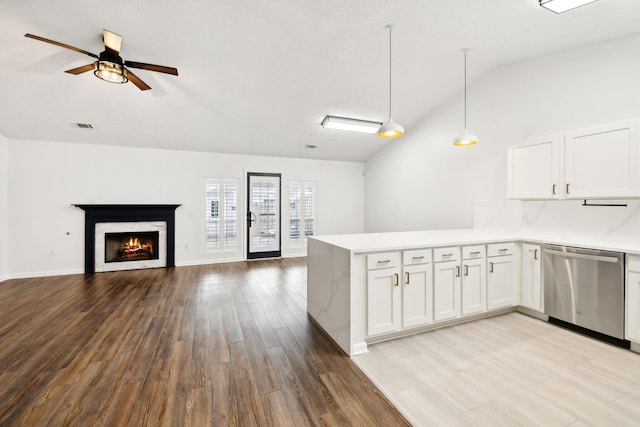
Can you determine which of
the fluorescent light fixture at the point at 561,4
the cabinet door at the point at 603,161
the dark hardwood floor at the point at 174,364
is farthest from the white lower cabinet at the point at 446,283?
the fluorescent light fixture at the point at 561,4

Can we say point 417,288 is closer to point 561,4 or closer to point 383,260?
point 383,260

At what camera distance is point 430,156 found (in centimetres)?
548

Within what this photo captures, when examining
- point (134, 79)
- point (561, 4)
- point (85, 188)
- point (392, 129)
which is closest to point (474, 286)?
point (392, 129)

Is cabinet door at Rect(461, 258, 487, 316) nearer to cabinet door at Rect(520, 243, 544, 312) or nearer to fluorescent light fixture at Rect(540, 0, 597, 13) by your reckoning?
cabinet door at Rect(520, 243, 544, 312)

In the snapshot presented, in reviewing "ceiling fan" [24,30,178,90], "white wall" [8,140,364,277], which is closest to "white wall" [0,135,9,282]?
"white wall" [8,140,364,277]

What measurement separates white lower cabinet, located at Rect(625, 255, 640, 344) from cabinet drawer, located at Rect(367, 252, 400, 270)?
6.76 ft

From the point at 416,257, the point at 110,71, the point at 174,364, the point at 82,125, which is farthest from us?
the point at 82,125

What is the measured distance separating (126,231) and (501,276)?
661 centimetres

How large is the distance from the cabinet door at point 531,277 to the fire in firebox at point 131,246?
6.52m

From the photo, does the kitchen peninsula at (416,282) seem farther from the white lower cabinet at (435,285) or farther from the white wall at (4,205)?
the white wall at (4,205)

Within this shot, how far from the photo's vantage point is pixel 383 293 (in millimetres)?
2580

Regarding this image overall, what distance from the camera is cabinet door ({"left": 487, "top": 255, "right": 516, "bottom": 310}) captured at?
3.17 meters

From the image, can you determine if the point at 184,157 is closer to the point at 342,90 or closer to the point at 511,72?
the point at 342,90

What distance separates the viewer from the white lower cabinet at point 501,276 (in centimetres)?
317
